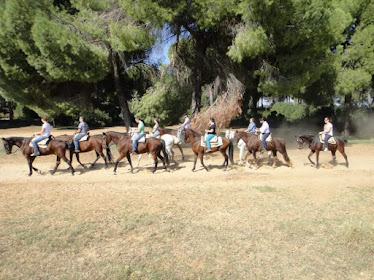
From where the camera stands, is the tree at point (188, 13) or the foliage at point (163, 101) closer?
the tree at point (188, 13)

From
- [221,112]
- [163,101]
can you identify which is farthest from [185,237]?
[163,101]

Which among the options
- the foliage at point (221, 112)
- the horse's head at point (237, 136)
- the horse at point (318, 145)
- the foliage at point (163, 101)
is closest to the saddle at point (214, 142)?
the horse's head at point (237, 136)

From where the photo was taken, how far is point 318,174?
401 inches

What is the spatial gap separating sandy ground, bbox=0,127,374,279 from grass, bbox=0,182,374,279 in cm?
2

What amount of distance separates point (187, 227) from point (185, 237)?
0.41 meters

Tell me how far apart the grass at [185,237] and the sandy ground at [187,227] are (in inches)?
0.8

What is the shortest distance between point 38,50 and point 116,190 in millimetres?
10169

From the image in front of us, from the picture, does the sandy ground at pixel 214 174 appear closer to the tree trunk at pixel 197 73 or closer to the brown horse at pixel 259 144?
the brown horse at pixel 259 144

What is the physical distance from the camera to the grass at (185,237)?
4.17m

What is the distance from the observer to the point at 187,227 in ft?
18.2

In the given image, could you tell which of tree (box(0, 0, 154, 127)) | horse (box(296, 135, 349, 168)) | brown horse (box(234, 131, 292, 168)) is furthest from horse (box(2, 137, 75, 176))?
horse (box(296, 135, 349, 168))

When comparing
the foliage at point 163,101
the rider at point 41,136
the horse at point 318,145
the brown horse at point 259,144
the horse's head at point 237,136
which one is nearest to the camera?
the rider at point 41,136

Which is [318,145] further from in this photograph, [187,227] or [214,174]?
[187,227]

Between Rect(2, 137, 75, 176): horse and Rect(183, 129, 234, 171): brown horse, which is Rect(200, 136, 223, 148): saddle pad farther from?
Rect(2, 137, 75, 176): horse
